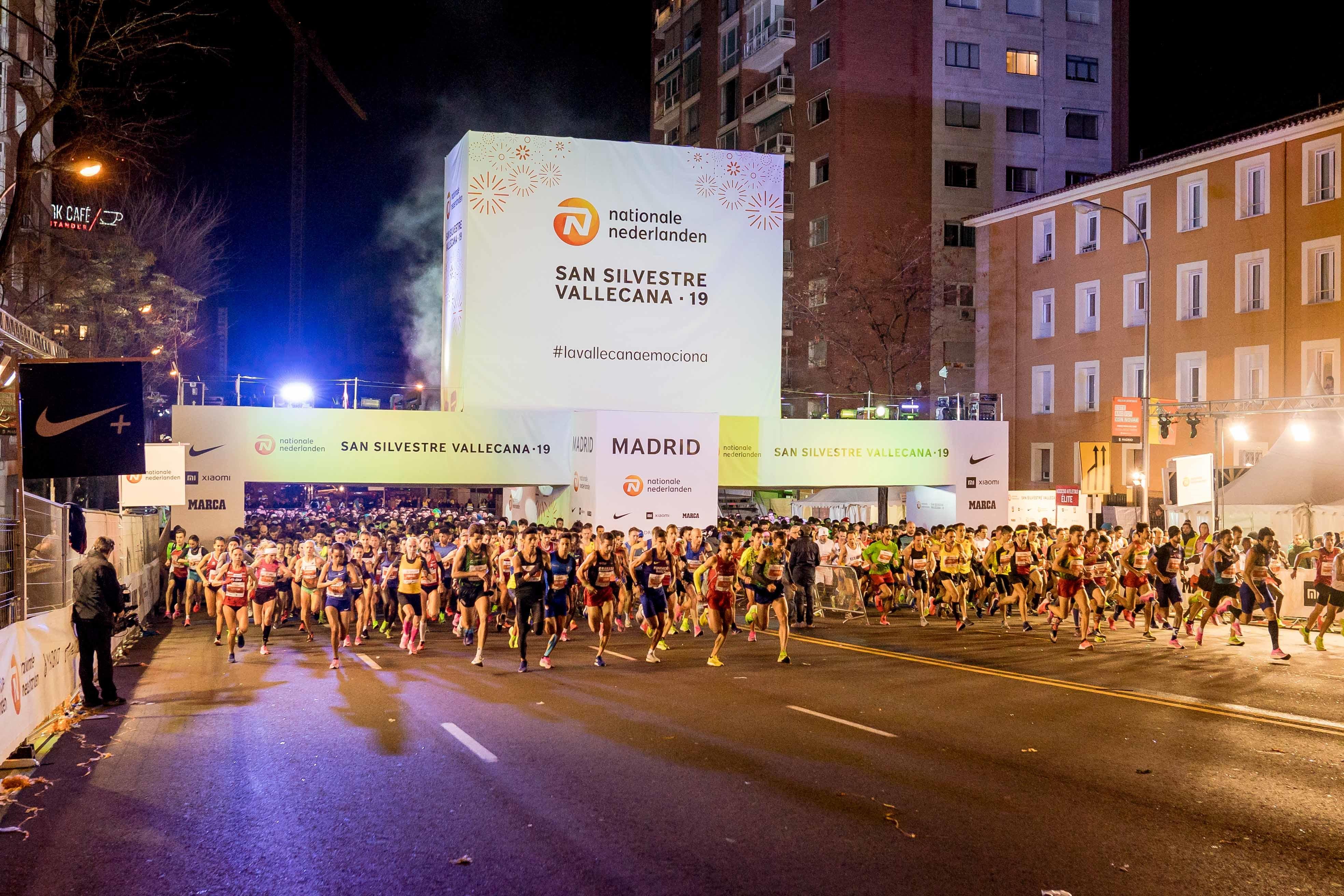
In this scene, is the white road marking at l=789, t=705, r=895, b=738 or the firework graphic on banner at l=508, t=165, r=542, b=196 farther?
the firework graphic on banner at l=508, t=165, r=542, b=196

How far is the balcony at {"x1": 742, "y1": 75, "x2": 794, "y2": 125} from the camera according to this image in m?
54.0

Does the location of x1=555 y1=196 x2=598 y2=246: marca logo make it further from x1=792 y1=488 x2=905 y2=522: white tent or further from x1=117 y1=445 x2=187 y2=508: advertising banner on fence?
x1=792 y1=488 x2=905 y2=522: white tent

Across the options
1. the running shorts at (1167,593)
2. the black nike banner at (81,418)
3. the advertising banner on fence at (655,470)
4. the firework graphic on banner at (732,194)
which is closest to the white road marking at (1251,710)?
the running shorts at (1167,593)

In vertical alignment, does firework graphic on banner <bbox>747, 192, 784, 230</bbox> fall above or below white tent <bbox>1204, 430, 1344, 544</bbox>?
above

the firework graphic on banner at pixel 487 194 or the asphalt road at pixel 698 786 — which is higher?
the firework graphic on banner at pixel 487 194

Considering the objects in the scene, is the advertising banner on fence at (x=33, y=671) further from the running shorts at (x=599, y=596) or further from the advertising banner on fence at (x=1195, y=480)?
the advertising banner on fence at (x=1195, y=480)

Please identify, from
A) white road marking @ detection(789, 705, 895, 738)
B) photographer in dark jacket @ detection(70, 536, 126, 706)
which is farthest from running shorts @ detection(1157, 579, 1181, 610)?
photographer in dark jacket @ detection(70, 536, 126, 706)

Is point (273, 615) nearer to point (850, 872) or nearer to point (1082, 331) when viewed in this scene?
point (850, 872)

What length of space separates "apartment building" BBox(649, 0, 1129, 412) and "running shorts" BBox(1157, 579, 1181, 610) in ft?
108

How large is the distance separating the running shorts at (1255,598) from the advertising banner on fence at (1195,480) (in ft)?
19.4

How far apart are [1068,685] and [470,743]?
743cm

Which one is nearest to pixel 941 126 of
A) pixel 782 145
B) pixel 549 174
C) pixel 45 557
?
pixel 782 145

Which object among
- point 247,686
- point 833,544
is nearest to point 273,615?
point 247,686

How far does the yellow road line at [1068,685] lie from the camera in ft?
34.2
